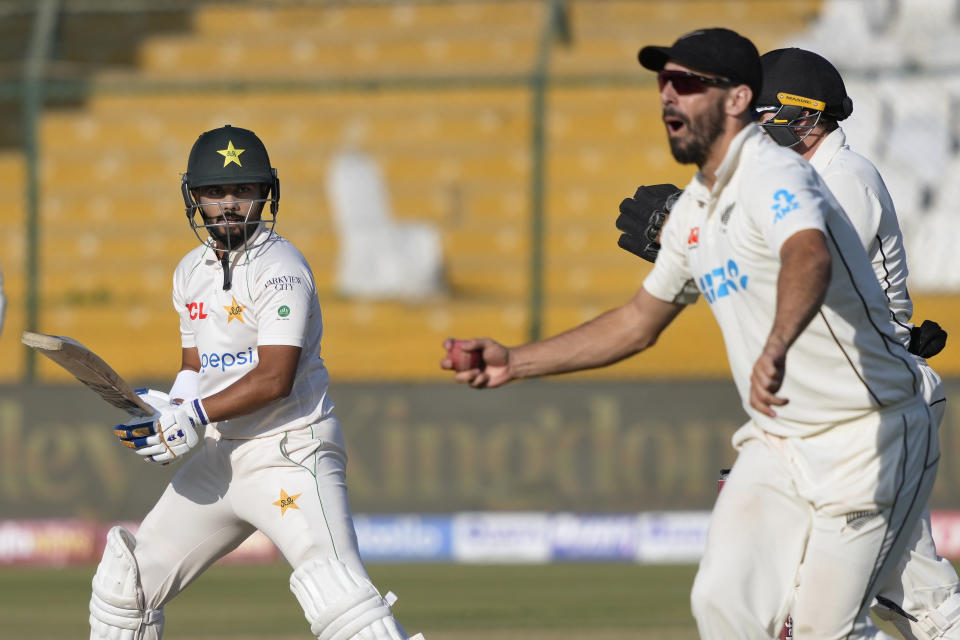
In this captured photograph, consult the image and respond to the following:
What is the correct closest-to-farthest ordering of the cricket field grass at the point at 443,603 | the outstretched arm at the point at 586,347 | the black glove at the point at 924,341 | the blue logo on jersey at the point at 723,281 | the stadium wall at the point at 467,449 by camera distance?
1. the blue logo on jersey at the point at 723,281
2. the outstretched arm at the point at 586,347
3. the black glove at the point at 924,341
4. the cricket field grass at the point at 443,603
5. the stadium wall at the point at 467,449

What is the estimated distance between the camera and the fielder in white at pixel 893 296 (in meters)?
5.14

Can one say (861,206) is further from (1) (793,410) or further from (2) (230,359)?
(2) (230,359)

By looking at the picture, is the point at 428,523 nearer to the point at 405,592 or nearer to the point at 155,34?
the point at 405,592

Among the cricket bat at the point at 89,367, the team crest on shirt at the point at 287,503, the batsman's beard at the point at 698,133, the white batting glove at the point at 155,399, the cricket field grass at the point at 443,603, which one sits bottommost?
the cricket field grass at the point at 443,603

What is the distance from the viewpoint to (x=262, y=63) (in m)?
17.4

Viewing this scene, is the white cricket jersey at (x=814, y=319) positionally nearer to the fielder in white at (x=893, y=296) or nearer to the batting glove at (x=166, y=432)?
the fielder in white at (x=893, y=296)

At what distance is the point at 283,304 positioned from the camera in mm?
5195

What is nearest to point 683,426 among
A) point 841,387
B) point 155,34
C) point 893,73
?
point 893,73

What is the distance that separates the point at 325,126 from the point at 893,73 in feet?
20.1

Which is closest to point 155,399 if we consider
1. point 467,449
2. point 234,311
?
point 234,311

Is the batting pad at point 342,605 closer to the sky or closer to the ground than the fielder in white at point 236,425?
closer to the ground

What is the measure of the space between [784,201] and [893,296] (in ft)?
4.05

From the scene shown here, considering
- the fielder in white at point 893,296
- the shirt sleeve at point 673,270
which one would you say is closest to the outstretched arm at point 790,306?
the shirt sleeve at point 673,270

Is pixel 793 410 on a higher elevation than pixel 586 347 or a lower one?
lower
